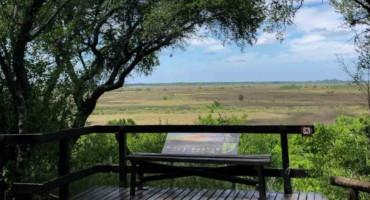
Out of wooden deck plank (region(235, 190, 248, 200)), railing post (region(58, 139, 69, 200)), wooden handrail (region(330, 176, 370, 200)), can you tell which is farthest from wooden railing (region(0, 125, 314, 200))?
wooden handrail (region(330, 176, 370, 200))

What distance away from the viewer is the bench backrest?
6.16m

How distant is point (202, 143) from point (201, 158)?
0.75m

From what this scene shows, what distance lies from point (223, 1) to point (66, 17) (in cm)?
299

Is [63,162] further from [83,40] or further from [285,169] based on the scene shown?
[83,40]

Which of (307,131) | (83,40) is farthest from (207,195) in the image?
(83,40)

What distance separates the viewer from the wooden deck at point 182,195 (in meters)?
5.79

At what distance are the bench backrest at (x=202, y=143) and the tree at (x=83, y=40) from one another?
1814 mm

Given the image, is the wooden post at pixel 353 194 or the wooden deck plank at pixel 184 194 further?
the wooden deck plank at pixel 184 194

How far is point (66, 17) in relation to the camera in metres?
8.24

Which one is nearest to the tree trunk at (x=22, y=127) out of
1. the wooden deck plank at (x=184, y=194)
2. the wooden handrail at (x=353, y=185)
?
the wooden deck plank at (x=184, y=194)

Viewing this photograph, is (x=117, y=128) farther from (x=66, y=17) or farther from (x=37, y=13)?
(x=66, y=17)

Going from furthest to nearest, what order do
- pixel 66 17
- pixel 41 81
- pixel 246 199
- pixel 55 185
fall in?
pixel 66 17
pixel 41 81
pixel 246 199
pixel 55 185

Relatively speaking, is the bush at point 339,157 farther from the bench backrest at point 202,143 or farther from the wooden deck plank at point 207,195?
the wooden deck plank at point 207,195

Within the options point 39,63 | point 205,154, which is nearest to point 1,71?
point 39,63
